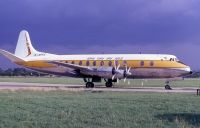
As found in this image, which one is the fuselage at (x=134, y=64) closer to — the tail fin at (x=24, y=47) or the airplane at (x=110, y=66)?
the airplane at (x=110, y=66)

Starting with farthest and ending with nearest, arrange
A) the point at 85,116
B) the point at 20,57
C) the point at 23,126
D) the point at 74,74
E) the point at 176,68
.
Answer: the point at 20,57
the point at 74,74
the point at 176,68
the point at 85,116
the point at 23,126

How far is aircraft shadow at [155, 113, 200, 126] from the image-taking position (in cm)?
1545

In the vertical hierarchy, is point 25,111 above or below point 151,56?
below

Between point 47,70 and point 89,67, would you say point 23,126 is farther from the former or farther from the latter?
point 47,70

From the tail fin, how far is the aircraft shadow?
37390mm

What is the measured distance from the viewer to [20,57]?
53.0 metres

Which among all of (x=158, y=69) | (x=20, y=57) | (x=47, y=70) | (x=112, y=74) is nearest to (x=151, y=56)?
(x=158, y=69)

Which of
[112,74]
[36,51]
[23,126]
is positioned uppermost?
[36,51]

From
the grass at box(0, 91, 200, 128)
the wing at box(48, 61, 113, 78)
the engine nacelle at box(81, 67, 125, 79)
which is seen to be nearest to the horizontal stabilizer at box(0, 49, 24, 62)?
the wing at box(48, 61, 113, 78)

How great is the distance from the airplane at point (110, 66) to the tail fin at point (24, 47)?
2242 mm

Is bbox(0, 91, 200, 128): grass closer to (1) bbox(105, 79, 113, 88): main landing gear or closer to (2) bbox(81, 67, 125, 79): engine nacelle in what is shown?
(2) bbox(81, 67, 125, 79): engine nacelle

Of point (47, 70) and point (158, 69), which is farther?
point (47, 70)

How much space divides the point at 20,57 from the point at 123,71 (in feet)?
51.4

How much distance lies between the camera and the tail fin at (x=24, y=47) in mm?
53503
